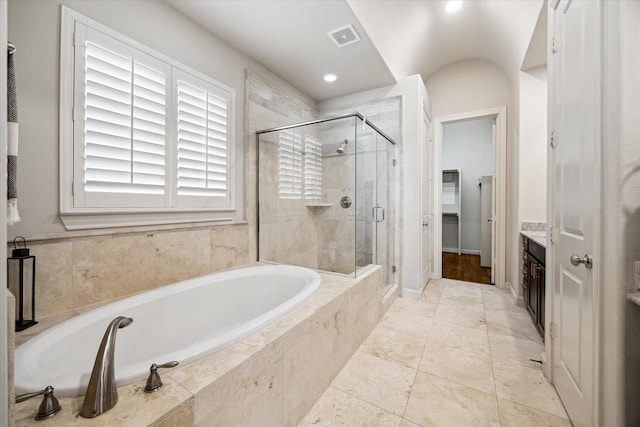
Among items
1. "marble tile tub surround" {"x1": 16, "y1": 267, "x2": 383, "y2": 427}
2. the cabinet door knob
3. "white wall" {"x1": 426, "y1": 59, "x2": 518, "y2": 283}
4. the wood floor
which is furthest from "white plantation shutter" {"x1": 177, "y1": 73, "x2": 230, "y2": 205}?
the wood floor

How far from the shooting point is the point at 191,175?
6.48 feet

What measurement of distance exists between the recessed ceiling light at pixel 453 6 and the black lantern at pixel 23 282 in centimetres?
377

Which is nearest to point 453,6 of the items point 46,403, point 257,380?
point 257,380

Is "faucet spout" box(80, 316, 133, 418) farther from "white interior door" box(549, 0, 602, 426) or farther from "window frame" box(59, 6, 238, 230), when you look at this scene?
"white interior door" box(549, 0, 602, 426)

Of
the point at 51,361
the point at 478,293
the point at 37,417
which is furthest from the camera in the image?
the point at 478,293

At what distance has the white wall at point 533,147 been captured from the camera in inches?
106

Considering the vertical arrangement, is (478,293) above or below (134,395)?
below

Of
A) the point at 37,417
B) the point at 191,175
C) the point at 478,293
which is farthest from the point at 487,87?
the point at 37,417

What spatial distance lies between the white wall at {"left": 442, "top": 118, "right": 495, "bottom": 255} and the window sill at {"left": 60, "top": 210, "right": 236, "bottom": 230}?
16.9 ft

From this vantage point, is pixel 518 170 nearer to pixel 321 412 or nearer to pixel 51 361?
pixel 321 412

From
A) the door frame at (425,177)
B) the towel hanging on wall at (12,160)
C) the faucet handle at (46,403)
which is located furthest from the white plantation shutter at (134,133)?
the door frame at (425,177)

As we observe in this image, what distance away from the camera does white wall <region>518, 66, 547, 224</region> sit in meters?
2.70

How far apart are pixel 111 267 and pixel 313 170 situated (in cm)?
212

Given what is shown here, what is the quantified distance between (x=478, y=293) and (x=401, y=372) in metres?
2.05
